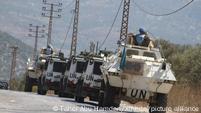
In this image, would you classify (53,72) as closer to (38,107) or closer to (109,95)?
(109,95)

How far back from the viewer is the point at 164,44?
68062mm

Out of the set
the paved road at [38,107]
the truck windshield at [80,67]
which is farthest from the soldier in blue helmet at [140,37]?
the truck windshield at [80,67]

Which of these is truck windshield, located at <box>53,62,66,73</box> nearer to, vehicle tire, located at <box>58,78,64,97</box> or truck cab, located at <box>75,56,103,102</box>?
vehicle tire, located at <box>58,78,64,97</box>

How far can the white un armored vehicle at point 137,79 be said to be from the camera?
85.9 feet

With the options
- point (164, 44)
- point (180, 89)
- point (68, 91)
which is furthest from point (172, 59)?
point (180, 89)

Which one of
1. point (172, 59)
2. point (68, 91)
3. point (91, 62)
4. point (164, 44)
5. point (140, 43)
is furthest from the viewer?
point (164, 44)

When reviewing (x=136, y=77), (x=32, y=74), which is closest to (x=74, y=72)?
(x=136, y=77)

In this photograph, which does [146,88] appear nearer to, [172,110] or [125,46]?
[125,46]

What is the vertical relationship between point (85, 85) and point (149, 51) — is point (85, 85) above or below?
below

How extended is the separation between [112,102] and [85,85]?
6850 millimetres

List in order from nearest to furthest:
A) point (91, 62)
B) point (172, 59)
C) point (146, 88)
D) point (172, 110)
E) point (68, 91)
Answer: point (146, 88)
point (172, 110)
point (91, 62)
point (68, 91)
point (172, 59)

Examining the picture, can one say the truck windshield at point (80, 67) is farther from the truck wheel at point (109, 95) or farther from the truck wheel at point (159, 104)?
the truck wheel at point (159, 104)

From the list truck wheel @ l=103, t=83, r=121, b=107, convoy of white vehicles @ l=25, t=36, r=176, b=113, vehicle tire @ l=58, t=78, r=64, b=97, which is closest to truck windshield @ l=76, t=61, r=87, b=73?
vehicle tire @ l=58, t=78, r=64, b=97

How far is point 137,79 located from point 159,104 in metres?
1.23
